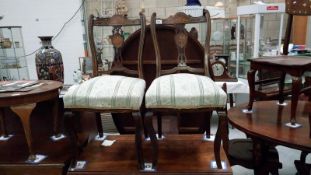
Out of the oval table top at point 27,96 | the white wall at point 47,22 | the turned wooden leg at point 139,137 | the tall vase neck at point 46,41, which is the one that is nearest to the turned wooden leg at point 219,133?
the turned wooden leg at point 139,137

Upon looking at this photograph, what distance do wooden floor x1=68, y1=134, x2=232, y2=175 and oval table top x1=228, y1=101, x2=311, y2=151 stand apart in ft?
0.86

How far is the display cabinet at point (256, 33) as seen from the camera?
8.70ft

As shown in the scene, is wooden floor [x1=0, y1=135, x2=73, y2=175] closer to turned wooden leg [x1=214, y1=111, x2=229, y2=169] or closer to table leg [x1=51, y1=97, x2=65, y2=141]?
table leg [x1=51, y1=97, x2=65, y2=141]

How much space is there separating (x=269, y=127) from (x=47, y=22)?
3.39 metres

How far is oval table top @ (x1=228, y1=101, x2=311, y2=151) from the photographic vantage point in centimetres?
135

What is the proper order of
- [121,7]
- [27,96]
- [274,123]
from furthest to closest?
[121,7]
[274,123]
[27,96]

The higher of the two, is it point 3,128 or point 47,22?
point 47,22

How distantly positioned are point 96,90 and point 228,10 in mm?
2936

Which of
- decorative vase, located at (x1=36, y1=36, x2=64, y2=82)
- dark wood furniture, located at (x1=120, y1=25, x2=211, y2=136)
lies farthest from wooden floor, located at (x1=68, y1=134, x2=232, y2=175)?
decorative vase, located at (x1=36, y1=36, x2=64, y2=82)

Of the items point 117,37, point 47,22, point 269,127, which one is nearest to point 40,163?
point 117,37

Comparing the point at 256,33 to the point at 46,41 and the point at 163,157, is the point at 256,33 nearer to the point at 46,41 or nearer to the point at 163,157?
the point at 163,157

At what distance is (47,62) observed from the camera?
1.92 meters

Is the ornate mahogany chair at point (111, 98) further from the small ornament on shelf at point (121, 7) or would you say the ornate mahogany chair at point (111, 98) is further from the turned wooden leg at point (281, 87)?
the small ornament on shelf at point (121, 7)

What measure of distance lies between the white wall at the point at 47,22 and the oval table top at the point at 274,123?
2.72 meters
